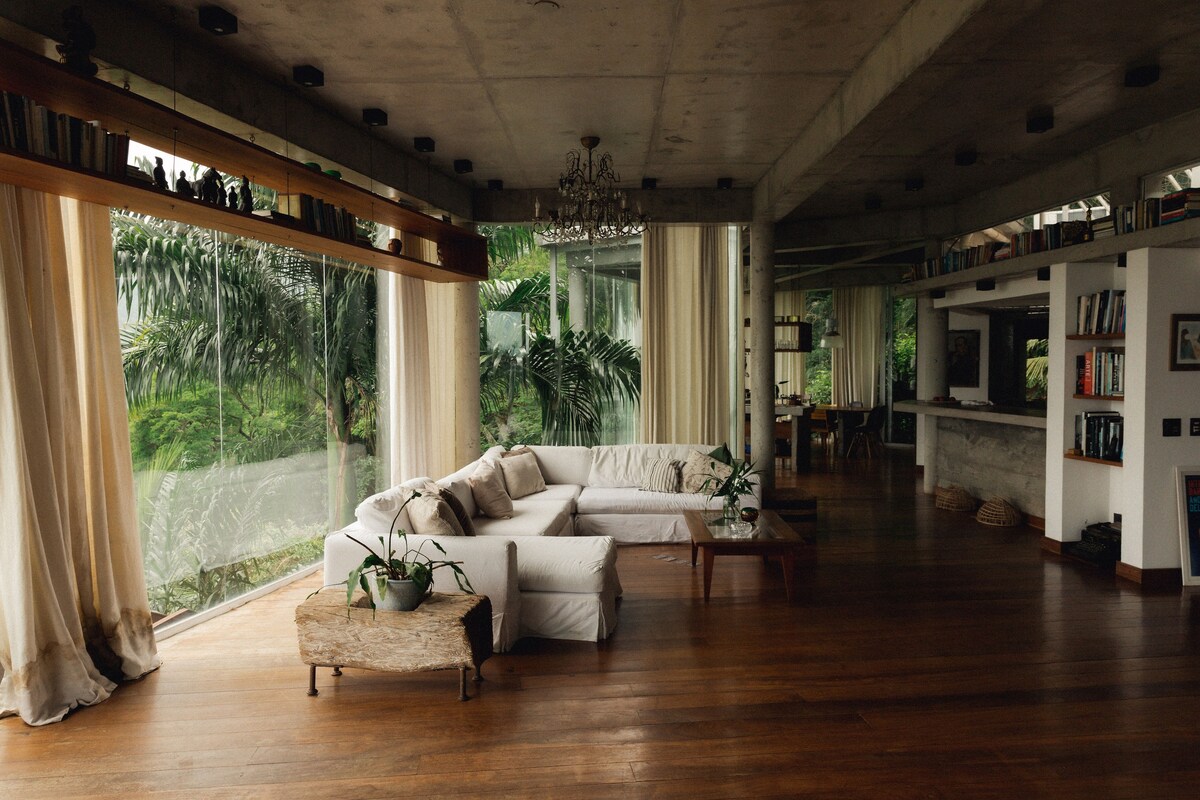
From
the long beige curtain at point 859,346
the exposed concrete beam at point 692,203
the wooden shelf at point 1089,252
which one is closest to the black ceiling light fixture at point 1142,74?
the wooden shelf at point 1089,252

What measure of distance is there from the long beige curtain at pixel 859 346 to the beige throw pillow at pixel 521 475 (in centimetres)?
1014

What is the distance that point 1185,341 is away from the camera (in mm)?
5473

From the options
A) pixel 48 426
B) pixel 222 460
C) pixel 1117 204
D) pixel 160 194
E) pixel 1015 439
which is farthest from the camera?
pixel 1015 439

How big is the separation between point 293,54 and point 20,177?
1.66 meters

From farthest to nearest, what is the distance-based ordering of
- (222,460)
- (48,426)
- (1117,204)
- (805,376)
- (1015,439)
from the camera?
(805,376)
(1015,439)
(1117,204)
(222,460)
(48,426)

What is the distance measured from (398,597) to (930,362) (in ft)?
26.1

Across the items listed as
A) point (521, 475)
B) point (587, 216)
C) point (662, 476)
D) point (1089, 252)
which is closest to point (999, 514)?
point (1089, 252)

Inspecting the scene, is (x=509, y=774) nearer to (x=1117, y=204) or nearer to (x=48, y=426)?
(x=48, y=426)

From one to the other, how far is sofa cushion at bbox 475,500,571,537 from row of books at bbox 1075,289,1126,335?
442 centimetres

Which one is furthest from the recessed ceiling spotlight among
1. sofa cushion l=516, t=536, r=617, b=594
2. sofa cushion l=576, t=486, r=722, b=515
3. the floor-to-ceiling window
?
the floor-to-ceiling window

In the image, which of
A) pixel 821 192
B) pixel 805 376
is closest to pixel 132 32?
pixel 821 192

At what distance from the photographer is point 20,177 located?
3033mm

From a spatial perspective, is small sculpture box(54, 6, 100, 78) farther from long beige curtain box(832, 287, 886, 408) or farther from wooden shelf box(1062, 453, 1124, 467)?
long beige curtain box(832, 287, 886, 408)

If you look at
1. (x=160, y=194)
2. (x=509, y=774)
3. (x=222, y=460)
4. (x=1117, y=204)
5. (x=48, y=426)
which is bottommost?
(x=509, y=774)
